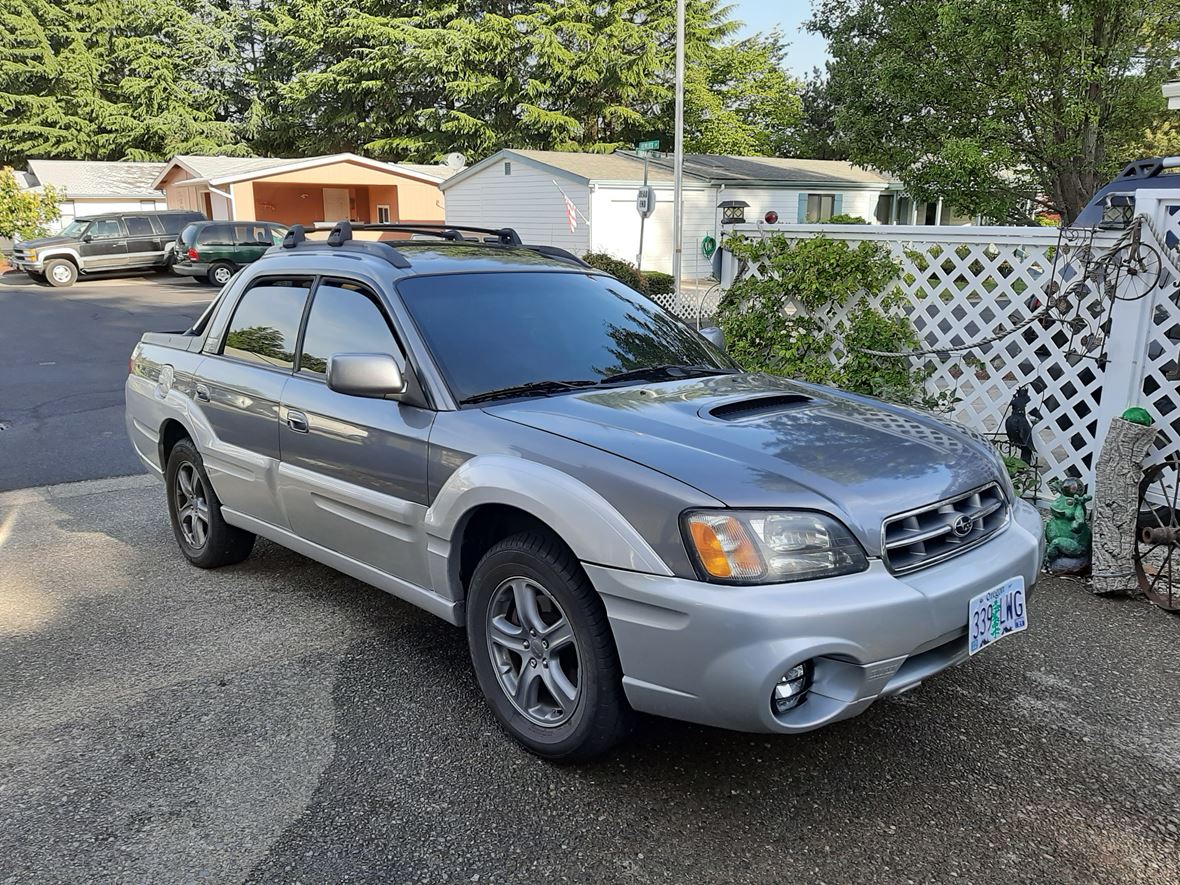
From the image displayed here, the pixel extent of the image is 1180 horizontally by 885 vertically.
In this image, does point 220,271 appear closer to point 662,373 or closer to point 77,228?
point 77,228

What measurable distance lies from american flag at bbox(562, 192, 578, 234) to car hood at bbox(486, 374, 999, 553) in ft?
67.6

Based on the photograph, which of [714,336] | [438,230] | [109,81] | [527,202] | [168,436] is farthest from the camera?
[109,81]

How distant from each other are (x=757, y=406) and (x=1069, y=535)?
93.3 inches

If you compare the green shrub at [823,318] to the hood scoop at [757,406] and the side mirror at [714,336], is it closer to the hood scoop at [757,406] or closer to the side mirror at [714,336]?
the side mirror at [714,336]

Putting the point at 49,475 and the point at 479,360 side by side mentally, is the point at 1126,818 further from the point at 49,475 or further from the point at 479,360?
the point at 49,475

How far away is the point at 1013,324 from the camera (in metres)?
5.48

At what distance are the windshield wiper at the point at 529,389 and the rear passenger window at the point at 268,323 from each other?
117 centimetres

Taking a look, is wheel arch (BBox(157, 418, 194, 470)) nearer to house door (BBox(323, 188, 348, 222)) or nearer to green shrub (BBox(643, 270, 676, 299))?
green shrub (BBox(643, 270, 676, 299))

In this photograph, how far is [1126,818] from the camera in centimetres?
277

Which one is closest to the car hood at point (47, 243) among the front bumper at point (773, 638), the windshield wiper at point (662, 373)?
the windshield wiper at point (662, 373)

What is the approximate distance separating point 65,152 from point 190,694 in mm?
49362

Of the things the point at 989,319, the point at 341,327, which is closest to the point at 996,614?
the point at 341,327

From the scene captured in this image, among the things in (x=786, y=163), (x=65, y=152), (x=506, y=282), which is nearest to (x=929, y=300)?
(x=506, y=282)

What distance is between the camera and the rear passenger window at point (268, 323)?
4.15m
